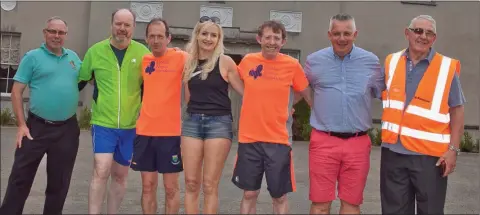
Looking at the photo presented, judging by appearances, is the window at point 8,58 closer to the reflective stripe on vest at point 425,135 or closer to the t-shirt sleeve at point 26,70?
the t-shirt sleeve at point 26,70

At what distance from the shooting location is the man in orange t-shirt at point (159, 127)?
4.54 metres

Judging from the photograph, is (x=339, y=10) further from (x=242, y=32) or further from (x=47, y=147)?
(x=47, y=147)

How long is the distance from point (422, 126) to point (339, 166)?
78 centimetres

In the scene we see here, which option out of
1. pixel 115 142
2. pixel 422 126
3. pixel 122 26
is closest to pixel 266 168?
pixel 422 126

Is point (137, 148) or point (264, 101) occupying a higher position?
point (264, 101)

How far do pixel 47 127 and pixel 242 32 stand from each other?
10.6 meters

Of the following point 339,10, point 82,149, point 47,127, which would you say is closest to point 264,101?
point 47,127

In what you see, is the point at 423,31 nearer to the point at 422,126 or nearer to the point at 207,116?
the point at 422,126

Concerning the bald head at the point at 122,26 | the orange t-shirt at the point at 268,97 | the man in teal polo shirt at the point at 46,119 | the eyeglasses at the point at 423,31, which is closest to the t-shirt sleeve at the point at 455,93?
the eyeglasses at the point at 423,31

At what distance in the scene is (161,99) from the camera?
454 centimetres

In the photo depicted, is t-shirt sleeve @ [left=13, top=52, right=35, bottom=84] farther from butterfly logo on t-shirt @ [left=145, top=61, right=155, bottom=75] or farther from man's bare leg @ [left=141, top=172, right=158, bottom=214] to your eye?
man's bare leg @ [left=141, top=172, right=158, bottom=214]

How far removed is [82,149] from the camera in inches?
407

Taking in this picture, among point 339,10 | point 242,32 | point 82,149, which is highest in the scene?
point 339,10

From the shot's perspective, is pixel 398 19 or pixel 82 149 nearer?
pixel 82 149
